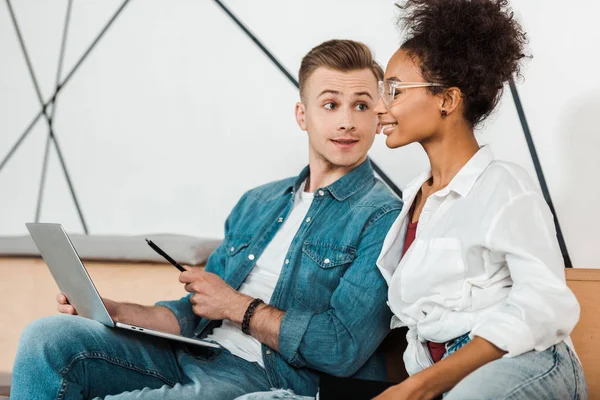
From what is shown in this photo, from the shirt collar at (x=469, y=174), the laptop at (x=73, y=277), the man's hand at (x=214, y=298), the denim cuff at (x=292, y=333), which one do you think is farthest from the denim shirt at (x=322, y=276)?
the shirt collar at (x=469, y=174)

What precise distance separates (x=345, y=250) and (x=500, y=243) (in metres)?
0.61

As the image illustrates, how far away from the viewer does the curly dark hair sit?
168 cm

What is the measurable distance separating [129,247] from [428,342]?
4.27 ft

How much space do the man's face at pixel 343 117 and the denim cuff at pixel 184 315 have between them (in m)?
0.56

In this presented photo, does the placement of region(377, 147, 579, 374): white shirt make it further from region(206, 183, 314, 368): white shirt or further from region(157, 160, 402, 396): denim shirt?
region(206, 183, 314, 368): white shirt

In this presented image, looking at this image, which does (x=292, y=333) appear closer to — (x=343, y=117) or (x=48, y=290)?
(x=343, y=117)

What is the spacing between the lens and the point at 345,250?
201 cm

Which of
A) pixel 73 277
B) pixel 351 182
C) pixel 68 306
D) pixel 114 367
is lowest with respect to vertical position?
pixel 114 367

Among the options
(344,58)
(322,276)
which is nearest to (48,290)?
(322,276)

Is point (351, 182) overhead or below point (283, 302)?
overhead

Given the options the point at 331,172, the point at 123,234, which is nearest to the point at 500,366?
the point at 331,172

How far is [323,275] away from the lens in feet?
6.63

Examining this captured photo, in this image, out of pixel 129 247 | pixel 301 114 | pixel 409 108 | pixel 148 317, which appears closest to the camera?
pixel 409 108

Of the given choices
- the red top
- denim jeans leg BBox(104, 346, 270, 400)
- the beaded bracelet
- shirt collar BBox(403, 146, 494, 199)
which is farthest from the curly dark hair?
denim jeans leg BBox(104, 346, 270, 400)
